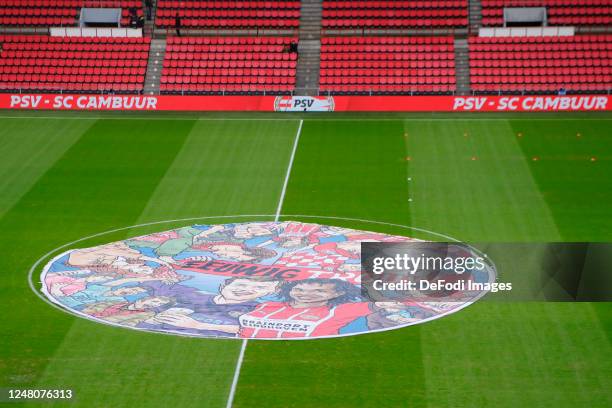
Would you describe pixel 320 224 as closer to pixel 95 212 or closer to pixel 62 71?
A: pixel 95 212

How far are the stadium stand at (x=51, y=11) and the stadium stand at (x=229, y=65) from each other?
158 inches

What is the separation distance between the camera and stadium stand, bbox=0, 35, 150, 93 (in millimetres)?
54281

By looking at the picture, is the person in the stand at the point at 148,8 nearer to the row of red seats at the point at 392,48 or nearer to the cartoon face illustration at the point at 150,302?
the row of red seats at the point at 392,48

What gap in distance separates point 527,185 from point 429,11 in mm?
22049

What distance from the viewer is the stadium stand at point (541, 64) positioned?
52.5 m

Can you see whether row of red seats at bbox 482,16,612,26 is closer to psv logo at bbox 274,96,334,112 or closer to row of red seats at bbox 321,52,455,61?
row of red seats at bbox 321,52,455,61

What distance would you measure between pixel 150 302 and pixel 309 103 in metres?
24.8

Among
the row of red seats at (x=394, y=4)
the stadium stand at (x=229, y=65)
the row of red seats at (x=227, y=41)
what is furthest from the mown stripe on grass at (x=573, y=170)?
the row of red seats at (x=227, y=41)

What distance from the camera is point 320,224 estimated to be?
3375 centimetres

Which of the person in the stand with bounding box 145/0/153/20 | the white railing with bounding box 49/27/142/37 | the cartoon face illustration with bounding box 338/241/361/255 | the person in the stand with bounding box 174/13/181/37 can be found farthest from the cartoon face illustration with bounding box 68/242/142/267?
the person in the stand with bounding box 145/0/153/20

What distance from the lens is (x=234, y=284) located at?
28.4m

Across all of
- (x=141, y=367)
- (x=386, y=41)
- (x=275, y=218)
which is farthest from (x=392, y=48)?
(x=141, y=367)

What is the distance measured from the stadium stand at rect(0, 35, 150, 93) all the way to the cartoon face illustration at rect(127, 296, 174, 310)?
27969 millimetres

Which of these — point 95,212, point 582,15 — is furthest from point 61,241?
point 582,15
